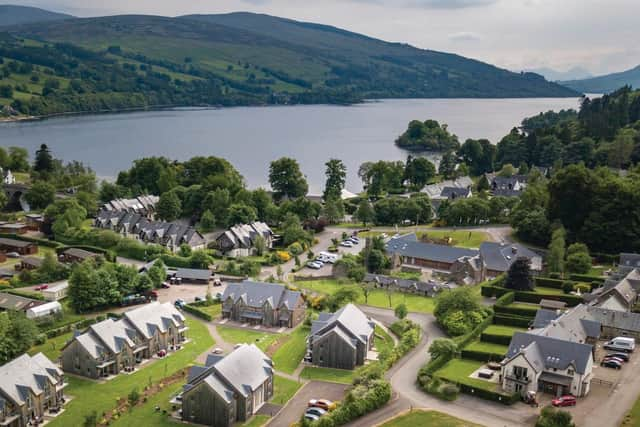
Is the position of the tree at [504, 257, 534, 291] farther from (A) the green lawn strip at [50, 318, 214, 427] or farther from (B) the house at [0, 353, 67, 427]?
(B) the house at [0, 353, 67, 427]

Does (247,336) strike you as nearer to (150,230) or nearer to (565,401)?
(565,401)

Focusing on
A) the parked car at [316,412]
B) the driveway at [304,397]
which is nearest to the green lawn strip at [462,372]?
the driveway at [304,397]

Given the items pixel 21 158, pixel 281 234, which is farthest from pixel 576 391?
pixel 21 158

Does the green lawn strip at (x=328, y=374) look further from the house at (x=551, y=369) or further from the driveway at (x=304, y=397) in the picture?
the house at (x=551, y=369)

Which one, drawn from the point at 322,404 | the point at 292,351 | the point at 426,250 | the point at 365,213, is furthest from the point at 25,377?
the point at 365,213

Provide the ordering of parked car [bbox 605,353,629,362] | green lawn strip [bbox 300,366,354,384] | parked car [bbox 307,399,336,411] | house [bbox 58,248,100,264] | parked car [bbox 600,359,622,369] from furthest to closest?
1. house [bbox 58,248,100,264]
2. parked car [bbox 605,353,629,362]
3. green lawn strip [bbox 300,366,354,384]
4. parked car [bbox 600,359,622,369]
5. parked car [bbox 307,399,336,411]

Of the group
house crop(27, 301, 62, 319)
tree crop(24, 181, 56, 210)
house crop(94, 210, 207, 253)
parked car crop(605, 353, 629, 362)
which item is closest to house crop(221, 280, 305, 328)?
house crop(27, 301, 62, 319)
